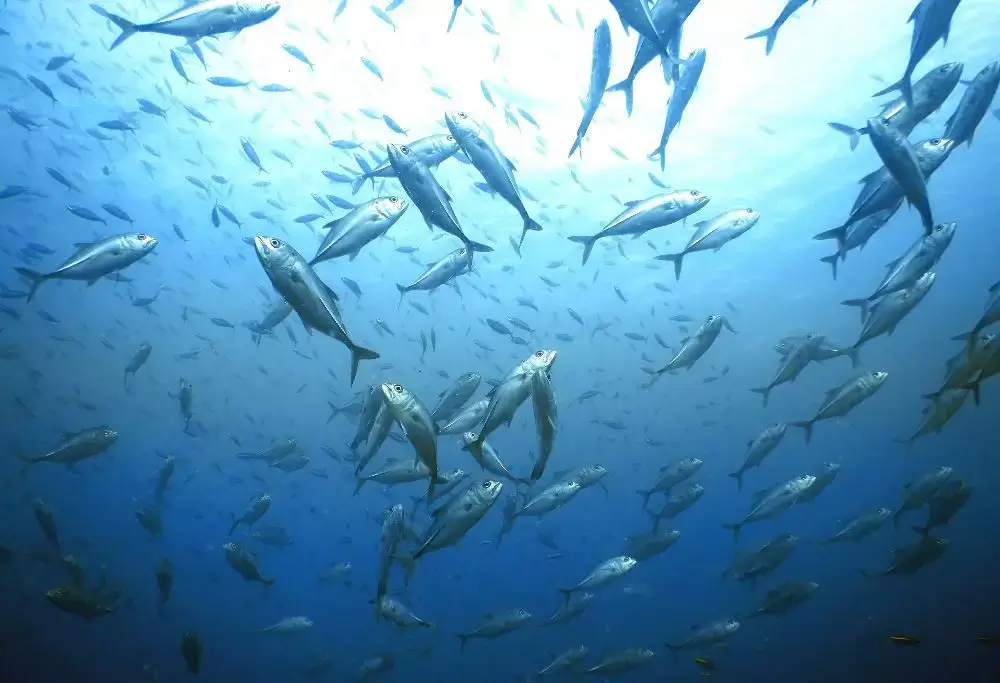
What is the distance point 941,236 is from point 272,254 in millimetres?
5575

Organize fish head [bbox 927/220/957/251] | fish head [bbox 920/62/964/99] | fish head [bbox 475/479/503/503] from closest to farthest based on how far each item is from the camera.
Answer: fish head [bbox 920/62/964/99] < fish head [bbox 475/479/503/503] < fish head [bbox 927/220/957/251]

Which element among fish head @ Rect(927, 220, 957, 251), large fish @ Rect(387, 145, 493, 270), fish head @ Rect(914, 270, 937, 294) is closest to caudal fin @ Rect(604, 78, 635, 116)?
large fish @ Rect(387, 145, 493, 270)

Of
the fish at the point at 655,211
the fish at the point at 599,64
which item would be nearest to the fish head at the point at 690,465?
the fish at the point at 655,211

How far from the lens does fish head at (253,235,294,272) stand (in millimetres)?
2973

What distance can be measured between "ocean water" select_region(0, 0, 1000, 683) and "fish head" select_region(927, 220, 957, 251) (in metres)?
2.74

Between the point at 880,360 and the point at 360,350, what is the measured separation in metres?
39.3

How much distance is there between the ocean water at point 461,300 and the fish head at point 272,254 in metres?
2.83

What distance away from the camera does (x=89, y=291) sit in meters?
28.3

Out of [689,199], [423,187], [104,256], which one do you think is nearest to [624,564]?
[689,199]

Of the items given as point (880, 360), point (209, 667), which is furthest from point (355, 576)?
point (880, 360)

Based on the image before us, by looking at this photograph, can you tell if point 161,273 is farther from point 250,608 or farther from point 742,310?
point 742,310

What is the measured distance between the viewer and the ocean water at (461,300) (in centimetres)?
1570

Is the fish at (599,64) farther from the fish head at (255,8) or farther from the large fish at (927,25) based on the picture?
the fish head at (255,8)

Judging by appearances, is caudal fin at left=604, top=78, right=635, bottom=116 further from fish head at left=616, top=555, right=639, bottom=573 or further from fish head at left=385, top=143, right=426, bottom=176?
fish head at left=616, top=555, right=639, bottom=573
